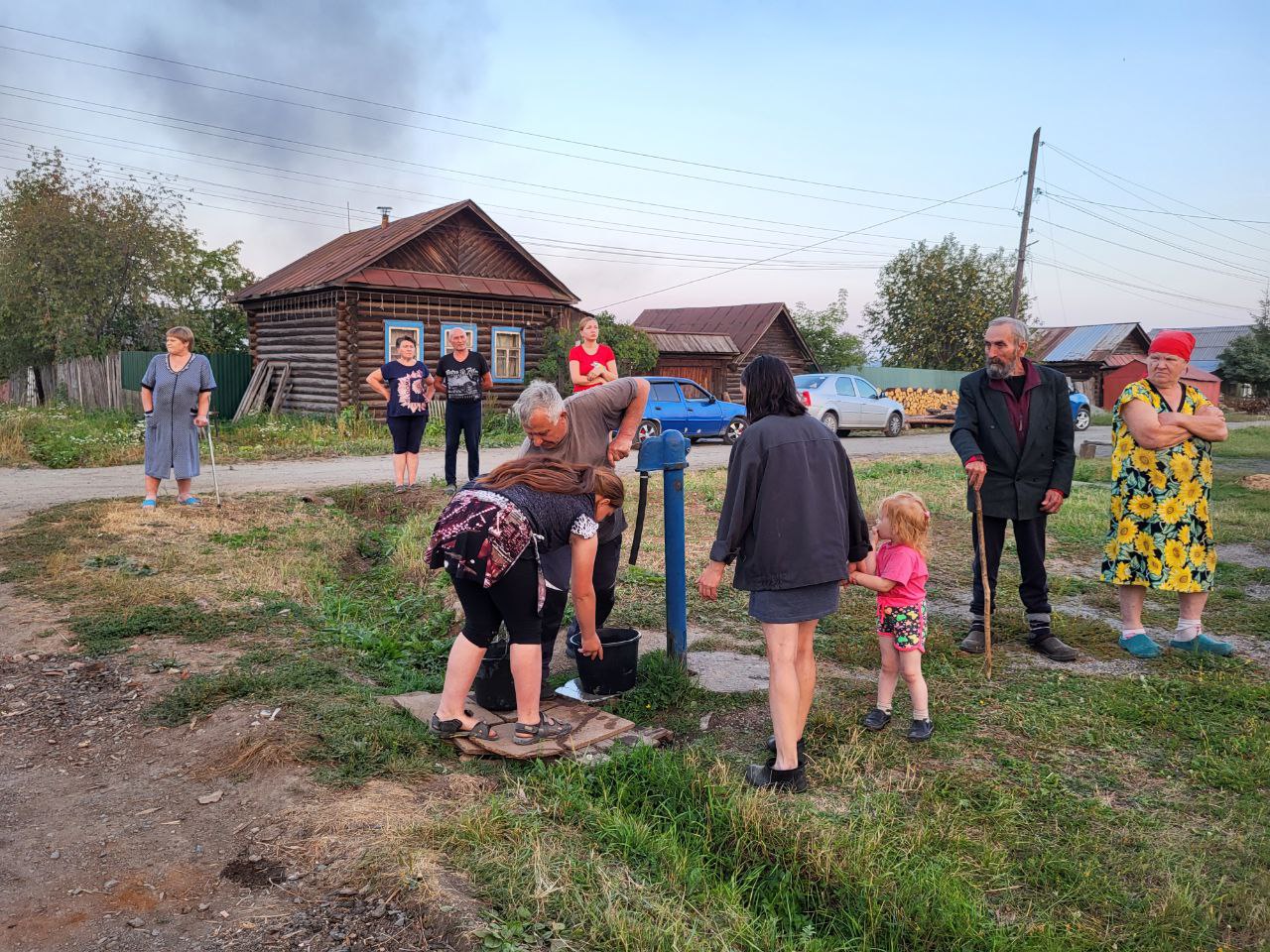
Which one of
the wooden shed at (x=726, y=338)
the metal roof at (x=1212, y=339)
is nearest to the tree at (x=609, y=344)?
the wooden shed at (x=726, y=338)

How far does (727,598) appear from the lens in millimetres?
6543

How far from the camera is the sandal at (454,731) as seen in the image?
3920 mm

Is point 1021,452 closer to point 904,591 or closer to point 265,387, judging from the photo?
point 904,591

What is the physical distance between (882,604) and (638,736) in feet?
4.00

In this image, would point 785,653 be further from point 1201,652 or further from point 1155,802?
point 1201,652

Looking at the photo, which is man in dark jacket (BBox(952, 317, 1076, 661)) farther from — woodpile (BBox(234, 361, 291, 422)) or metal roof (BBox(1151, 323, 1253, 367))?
metal roof (BBox(1151, 323, 1253, 367))

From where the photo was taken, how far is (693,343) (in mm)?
29016

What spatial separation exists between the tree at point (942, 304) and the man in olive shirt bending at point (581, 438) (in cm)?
3530

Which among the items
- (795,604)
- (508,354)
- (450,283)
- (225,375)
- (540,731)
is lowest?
(540,731)

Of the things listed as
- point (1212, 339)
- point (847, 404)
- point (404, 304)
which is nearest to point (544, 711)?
point (404, 304)

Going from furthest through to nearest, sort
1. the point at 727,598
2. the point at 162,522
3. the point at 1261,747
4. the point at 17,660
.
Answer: the point at 162,522
the point at 727,598
the point at 17,660
the point at 1261,747

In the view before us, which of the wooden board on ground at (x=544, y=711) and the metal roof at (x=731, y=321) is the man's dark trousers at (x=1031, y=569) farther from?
the metal roof at (x=731, y=321)

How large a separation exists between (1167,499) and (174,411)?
7.98 metres

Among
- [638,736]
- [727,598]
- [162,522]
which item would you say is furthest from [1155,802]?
[162,522]
